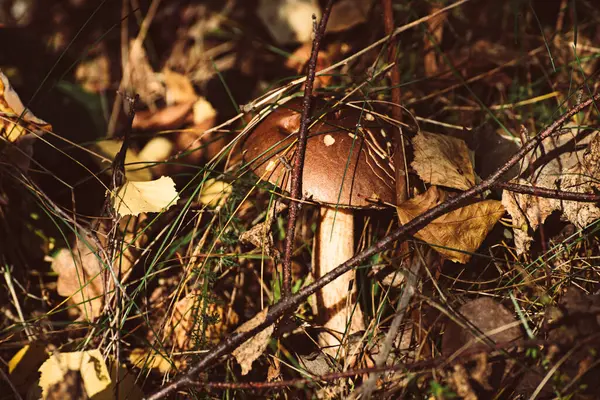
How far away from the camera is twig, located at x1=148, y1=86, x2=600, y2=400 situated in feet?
4.68

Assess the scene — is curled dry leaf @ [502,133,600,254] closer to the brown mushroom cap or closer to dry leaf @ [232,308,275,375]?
the brown mushroom cap

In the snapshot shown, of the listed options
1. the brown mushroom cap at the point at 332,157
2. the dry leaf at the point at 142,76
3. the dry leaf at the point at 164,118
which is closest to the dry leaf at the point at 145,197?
the brown mushroom cap at the point at 332,157

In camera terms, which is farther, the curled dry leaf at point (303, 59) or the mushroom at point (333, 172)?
the curled dry leaf at point (303, 59)

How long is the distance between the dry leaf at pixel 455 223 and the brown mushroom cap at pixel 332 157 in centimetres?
10

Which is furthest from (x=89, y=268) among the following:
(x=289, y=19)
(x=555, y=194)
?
(x=289, y=19)

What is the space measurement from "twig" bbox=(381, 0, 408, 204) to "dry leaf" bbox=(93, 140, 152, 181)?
1051 mm

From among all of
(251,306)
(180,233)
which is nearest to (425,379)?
(251,306)

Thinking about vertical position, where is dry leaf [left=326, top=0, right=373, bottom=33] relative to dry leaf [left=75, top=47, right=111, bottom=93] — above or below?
below

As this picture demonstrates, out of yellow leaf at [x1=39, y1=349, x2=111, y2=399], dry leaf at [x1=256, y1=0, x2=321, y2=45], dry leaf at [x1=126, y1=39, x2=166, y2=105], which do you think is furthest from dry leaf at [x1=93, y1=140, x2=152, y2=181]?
dry leaf at [x1=256, y1=0, x2=321, y2=45]

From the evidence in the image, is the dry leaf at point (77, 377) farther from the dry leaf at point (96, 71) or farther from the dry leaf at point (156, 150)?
the dry leaf at point (96, 71)

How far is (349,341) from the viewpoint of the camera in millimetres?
1747

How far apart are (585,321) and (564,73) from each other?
5.19 ft

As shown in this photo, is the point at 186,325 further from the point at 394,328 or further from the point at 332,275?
the point at 394,328

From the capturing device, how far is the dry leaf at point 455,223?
5.53ft
